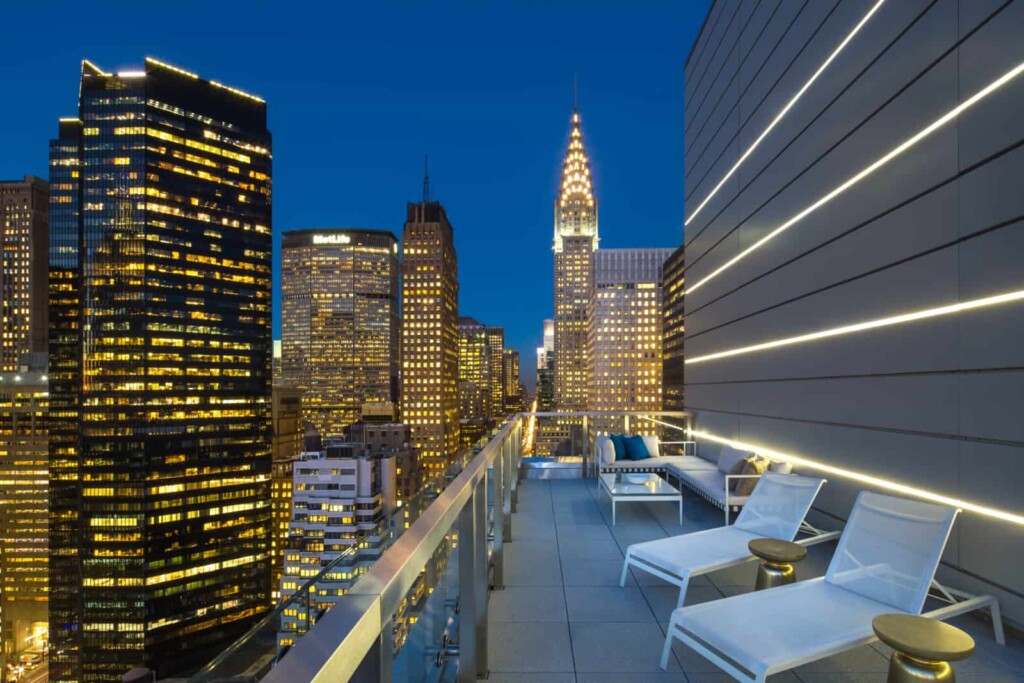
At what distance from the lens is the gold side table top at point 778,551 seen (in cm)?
Result: 307

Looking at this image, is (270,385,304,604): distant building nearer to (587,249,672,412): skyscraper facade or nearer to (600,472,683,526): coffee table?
(587,249,672,412): skyscraper facade

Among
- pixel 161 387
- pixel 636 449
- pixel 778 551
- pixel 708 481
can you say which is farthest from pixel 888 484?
pixel 161 387

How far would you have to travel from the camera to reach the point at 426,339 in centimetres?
9256

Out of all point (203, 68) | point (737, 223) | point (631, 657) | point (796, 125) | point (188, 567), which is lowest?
point (188, 567)

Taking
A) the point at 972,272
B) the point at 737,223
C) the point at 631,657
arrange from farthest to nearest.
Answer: the point at 737,223, the point at 972,272, the point at 631,657

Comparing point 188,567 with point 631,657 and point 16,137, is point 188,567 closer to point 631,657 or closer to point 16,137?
point 631,657

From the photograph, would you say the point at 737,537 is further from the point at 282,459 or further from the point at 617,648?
the point at 282,459

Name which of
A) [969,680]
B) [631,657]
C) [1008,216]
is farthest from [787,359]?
[631,657]

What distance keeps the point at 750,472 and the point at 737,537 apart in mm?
1665

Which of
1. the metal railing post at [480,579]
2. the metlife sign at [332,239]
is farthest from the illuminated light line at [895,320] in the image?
the metlife sign at [332,239]

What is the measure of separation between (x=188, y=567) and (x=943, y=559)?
54486mm

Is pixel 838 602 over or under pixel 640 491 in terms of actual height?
over

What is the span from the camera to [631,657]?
2875 millimetres

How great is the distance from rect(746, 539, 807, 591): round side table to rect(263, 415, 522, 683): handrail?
7.60 ft
